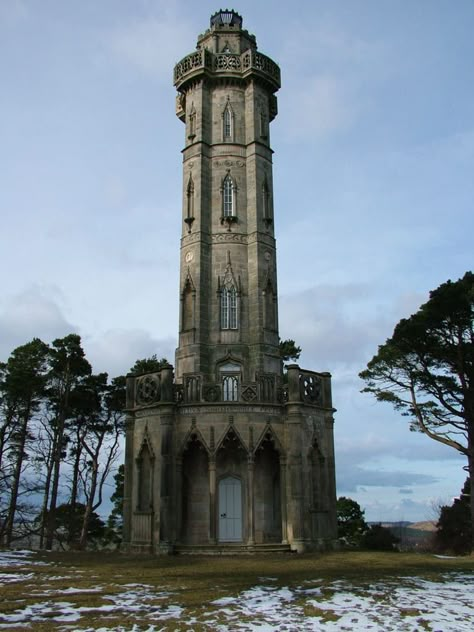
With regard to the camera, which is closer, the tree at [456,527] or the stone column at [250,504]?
the stone column at [250,504]

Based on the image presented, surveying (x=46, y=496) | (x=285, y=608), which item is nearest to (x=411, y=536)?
(x=46, y=496)

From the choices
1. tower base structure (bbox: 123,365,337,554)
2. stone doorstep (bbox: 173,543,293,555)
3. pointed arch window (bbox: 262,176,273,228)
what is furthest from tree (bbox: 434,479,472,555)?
pointed arch window (bbox: 262,176,273,228)

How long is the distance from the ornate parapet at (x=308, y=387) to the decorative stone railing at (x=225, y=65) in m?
17.1

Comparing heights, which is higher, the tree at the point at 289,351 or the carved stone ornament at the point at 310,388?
the tree at the point at 289,351

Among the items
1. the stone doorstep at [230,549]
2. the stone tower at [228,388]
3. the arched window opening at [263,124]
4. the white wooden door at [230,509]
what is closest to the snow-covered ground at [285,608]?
the stone doorstep at [230,549]

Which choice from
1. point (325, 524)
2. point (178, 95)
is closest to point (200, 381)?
point (325, 524)

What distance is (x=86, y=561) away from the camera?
23.1m

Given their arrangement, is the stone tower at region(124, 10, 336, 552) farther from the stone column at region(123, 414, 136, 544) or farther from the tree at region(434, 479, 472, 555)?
the tree at region(434, 479, 472, 555)

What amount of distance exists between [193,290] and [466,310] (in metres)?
14.3

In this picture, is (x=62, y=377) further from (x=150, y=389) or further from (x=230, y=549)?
Result: (x=230, y=549)

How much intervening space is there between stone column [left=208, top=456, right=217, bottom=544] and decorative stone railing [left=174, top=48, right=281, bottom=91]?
829 inches

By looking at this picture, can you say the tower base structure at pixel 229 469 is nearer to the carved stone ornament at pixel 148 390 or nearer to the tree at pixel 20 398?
the carved stone ornament at pixel 148 390

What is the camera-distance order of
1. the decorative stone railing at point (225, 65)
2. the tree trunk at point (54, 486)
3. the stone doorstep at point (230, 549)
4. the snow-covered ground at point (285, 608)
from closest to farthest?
the snow-covered ground at point (285, 608)
the stone doorstep at point (230, 549)
the decorative stone railing at point (225, 65)
the tree trunk at point (54, 486)

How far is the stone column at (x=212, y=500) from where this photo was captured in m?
26.3
